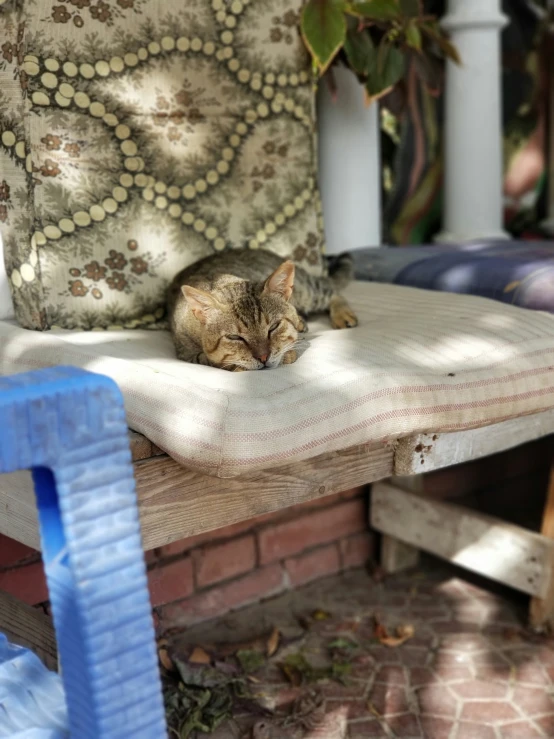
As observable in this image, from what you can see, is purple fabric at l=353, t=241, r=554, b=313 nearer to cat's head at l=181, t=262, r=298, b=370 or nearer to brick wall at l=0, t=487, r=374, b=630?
cat's head at l=181, t=262, r=298, b=370

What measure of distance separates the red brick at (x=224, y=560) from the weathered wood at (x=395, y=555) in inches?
20.1

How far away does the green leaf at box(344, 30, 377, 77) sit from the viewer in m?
2.46

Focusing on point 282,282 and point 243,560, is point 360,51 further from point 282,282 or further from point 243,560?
point 243,560

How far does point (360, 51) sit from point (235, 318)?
1149 millimetres

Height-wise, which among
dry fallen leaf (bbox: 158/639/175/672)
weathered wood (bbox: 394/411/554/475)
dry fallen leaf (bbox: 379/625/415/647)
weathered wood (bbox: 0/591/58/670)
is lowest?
dry fallen leaf (bbox: 379/625/415/647)

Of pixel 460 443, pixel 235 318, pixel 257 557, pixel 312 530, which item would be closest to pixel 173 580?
pixel 257 557

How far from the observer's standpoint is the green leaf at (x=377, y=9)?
94.6 inches

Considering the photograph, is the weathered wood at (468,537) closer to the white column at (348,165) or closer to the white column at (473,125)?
the white column at (348,165)

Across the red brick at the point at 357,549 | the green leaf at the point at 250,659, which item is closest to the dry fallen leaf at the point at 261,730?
the green leaf at the point at 250,659

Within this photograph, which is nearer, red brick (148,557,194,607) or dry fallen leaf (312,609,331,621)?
red brick (148,557,194,607)

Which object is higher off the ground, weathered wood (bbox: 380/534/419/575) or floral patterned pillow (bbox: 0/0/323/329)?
floral patterned pillow (bbox: 0/0/323/329)

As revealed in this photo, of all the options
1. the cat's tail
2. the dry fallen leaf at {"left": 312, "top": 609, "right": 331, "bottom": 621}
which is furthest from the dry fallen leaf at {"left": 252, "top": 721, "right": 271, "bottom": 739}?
the cat's tail

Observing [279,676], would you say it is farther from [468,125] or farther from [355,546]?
[468,125]

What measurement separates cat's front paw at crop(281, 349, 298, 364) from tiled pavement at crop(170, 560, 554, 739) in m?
0.95
